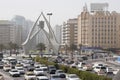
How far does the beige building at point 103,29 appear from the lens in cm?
13525

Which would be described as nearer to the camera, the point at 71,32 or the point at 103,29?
the point at 103,29

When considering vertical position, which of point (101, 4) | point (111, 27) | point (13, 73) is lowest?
point (13, 73)

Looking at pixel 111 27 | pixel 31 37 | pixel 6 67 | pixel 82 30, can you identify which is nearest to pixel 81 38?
pixel 82 30

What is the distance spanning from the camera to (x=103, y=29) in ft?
447

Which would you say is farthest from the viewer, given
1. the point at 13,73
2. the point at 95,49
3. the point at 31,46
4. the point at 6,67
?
the point at 95,49

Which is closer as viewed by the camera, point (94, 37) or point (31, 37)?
point (31, 37)

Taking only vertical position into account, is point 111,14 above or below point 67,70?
above

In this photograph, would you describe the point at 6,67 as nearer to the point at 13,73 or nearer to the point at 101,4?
the point at 13,73

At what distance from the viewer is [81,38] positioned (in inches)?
5615

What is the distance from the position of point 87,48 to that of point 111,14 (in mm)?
16752

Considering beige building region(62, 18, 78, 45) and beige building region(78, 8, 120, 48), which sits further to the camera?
beige building region(62, 18, 78, 45)

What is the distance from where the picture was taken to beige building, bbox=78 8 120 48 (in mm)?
135250

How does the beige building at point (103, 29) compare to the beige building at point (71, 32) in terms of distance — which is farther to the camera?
the beige building at point (71, 32)

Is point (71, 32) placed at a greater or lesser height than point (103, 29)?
lesser
